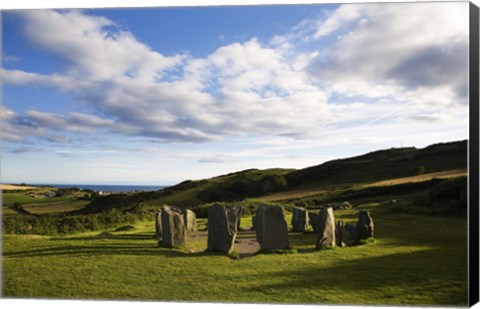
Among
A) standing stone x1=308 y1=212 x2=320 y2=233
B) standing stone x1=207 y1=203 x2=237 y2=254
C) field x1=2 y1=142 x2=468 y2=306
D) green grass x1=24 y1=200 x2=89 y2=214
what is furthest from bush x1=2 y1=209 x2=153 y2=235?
standing stone x1=308 y1=212 x2=320 y2=233

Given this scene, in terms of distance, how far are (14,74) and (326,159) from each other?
28.6 ft

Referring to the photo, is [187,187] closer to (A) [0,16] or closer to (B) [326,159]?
(B) [326,159]

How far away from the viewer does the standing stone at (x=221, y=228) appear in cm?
1143

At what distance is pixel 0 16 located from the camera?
1166cm

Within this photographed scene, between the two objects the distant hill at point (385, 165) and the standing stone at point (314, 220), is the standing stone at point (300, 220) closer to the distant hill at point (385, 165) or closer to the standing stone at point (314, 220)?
the standing stone at point (314, 220)

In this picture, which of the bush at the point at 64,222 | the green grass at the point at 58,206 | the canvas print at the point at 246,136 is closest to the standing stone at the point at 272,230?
the canvas print at the point at 246,136

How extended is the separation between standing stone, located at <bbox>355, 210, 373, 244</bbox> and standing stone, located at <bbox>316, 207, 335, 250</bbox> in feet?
3.69

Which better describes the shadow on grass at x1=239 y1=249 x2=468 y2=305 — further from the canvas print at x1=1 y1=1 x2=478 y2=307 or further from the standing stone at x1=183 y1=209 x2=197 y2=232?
the standing stone at x1=183 y1=209 x2=197 y2=232

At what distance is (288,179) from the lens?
1717 cm

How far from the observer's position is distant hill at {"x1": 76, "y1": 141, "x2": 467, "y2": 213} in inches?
530

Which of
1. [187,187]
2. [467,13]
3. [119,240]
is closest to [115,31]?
[119,240]

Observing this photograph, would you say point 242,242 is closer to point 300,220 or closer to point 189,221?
point 300,220

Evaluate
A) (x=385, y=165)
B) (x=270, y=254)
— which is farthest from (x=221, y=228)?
(x=385, y=165)

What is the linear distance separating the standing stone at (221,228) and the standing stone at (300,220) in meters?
4.58
